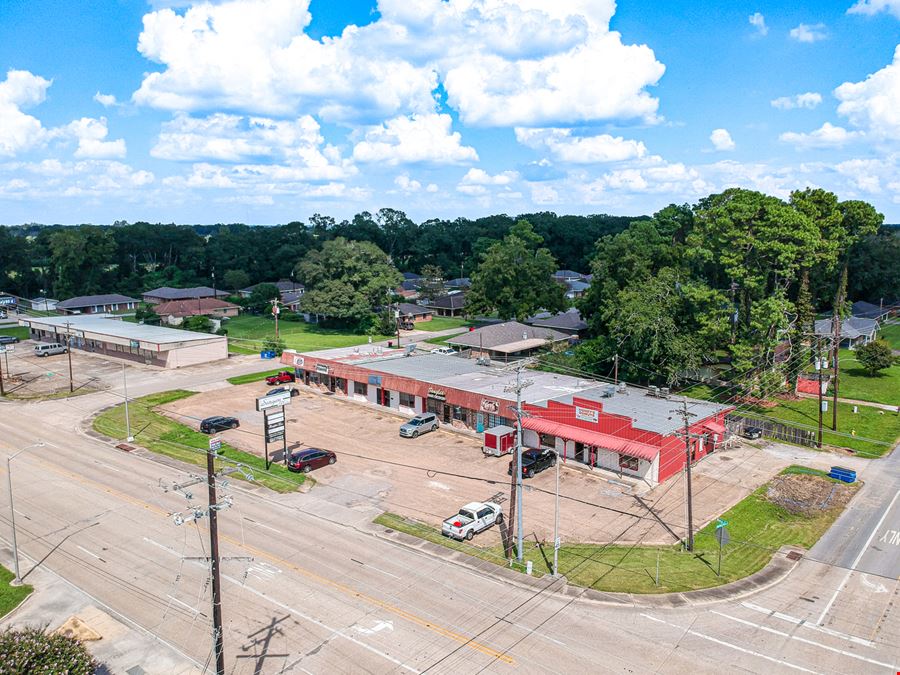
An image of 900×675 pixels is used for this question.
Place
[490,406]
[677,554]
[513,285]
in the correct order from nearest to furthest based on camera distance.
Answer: [677,554] < [490,406] < [513,285]

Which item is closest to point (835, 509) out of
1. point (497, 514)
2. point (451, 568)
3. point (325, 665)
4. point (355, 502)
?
point (497, 514)

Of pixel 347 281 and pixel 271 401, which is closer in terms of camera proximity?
pixel 271 401

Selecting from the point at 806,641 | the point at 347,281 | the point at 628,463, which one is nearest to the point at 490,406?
the point at 628,463

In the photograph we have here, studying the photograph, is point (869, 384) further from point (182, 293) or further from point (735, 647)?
point (182, 293)

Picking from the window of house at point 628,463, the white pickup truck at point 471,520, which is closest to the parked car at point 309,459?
the white pickup truck at point 471,520

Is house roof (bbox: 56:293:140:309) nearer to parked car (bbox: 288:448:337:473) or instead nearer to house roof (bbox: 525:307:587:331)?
house roof (bbox: 525:307:587:331)

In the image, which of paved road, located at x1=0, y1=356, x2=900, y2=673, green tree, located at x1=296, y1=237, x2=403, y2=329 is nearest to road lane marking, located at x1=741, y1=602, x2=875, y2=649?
paved road, located at x1=0, y1=356, x2=900, y2=673

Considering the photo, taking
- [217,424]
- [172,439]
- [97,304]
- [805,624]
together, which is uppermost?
[97,304]
